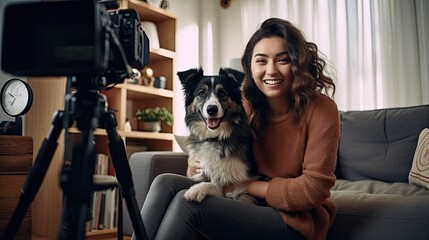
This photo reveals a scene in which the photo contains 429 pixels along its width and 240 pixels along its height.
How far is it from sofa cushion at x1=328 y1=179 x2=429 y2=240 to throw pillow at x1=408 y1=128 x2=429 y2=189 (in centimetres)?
49

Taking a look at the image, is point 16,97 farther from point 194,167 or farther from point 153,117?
point 194,167

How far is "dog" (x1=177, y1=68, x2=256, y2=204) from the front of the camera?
1393 mm

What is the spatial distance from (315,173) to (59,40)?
81cm

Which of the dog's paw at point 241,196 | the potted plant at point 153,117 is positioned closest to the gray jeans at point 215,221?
the dog's paw at point 241,196

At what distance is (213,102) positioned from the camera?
1.48 meters

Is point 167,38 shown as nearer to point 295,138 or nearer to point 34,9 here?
point 295,138

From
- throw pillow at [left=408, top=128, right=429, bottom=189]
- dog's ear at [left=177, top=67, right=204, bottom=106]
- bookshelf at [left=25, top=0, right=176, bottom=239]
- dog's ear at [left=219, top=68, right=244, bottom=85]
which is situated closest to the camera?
dog's ear at [left=219, top=68, right=244, bottom=85]

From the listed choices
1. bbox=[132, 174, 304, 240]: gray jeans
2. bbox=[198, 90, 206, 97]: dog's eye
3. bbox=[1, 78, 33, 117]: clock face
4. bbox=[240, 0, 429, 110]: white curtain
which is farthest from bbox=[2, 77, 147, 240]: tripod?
bbox=[240, 0, 429, 110]: white curtain

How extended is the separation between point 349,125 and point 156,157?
3.92 ft

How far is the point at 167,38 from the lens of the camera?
324 cm

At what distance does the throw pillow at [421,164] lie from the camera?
68.1 inches

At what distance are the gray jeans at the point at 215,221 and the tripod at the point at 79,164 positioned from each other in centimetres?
26

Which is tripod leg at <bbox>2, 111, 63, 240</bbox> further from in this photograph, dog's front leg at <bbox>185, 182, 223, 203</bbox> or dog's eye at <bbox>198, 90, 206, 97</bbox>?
dog's eye at <bbox>198, 90, 206, 97</bbox>

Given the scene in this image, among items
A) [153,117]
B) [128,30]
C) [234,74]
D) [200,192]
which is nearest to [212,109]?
[234,74]
